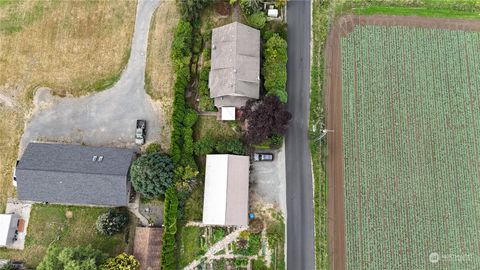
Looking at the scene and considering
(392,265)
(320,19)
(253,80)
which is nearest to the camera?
(392,265)

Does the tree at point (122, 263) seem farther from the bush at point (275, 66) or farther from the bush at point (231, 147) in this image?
the bush at point (275, 66)

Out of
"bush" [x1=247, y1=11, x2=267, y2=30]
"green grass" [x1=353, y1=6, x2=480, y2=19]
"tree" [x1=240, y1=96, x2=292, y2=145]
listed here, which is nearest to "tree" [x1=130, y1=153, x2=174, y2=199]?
"tree" [x1=240, y1=96, x2=292, y2=145]

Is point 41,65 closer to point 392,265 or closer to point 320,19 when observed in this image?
point 320,19

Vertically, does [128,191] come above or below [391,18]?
below

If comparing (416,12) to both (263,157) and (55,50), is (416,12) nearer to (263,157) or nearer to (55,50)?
(263,157)

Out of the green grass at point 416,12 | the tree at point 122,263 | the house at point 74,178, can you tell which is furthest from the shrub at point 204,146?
the green grass at point 416,12

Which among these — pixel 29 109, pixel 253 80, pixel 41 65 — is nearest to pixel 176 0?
pixel 253 80

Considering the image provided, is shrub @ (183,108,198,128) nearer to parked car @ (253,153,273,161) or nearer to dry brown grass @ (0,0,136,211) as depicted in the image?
parked car @ (253,153,273,161)
